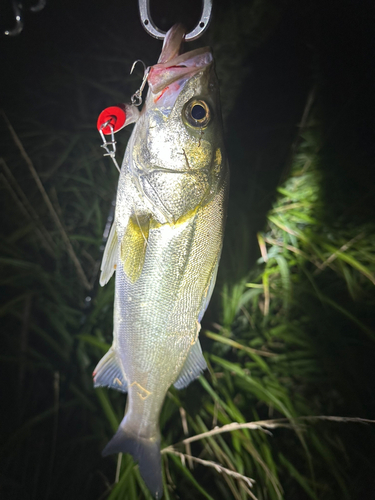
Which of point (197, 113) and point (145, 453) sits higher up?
point (197, 113)

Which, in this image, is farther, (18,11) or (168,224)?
(18,11)

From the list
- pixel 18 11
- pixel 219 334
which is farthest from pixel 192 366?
pixel 18 11

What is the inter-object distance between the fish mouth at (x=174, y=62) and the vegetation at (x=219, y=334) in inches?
20.2

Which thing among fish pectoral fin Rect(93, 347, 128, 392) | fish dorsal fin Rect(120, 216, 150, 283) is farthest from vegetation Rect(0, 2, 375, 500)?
fish dorsal fin Rect(120, 216, 150, 283)

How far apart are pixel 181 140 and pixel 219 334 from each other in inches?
33.2

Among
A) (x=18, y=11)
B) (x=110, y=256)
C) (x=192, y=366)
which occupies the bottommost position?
(x=192, y=366)

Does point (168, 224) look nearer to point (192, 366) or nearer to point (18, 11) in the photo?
point (192, 366)

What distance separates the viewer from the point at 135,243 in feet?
1.67

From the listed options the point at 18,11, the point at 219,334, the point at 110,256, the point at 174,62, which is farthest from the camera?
the point at 219,334

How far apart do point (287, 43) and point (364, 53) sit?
0.33 metres

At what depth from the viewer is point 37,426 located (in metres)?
0.85

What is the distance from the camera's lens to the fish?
48 centimetres

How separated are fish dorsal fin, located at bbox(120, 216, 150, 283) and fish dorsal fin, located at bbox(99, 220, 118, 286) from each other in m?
0.03

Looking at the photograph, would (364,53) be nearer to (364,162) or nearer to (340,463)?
(364,162)
